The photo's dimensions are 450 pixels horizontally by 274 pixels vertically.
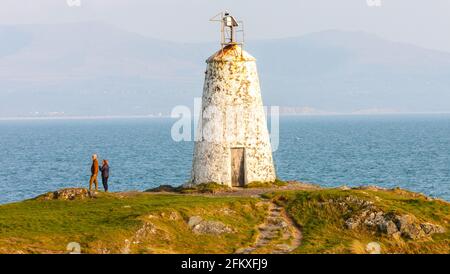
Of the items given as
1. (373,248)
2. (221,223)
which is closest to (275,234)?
(221,223)

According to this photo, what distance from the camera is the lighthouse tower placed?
47344 millimetres

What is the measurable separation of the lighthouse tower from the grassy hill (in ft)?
13.4

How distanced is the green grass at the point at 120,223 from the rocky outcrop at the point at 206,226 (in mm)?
293

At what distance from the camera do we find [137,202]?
135ft

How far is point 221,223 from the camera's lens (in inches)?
1483

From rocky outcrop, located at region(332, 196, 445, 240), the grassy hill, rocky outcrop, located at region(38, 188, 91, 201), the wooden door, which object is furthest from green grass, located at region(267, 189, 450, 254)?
rocky outcrop, located at region(38, 188, 91, 201)

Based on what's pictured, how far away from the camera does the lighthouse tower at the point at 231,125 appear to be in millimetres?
47344

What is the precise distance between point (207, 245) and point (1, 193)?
2109 inches

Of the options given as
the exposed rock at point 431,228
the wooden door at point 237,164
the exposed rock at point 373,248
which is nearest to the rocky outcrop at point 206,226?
the exposed rock at point 373,248

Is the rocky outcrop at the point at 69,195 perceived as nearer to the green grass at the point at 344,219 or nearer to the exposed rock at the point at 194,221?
the exposed rock at the point at 194,221

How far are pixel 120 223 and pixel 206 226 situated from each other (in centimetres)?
368

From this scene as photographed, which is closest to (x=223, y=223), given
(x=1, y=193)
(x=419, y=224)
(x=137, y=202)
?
(x=137, y=202)
